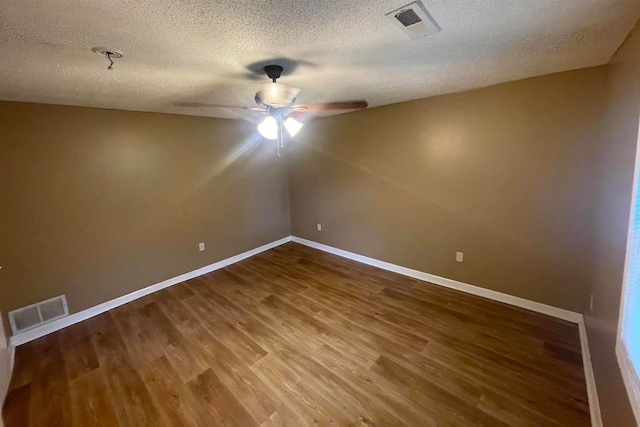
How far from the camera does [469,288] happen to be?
3.01 m

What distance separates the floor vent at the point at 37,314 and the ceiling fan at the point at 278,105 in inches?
99.5

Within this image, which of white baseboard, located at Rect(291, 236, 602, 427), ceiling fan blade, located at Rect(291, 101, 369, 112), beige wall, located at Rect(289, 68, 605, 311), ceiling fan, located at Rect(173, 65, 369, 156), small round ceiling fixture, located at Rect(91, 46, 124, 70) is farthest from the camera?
beige wall, located at Rect(289, 68, 605, 311)

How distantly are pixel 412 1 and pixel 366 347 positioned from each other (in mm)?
2423

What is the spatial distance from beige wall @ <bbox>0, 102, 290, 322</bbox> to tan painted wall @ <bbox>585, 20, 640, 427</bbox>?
13.1ft

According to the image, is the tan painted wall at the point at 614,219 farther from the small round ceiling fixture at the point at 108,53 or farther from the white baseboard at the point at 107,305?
the white baseboard at the point at 107,305

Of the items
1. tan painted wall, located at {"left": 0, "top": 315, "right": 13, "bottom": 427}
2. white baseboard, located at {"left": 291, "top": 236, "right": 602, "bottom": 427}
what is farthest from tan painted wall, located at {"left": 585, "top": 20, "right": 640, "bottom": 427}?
tan painted wall, located at {"left": 0, "top": 315, "right": 13, "bottom": 427}

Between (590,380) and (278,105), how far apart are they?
2.99m

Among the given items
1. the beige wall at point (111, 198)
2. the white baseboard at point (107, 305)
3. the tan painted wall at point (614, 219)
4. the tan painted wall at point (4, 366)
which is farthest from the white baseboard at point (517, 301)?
the tan painted wall at point (4, 366)

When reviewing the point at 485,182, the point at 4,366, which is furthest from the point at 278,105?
the point at 4,366

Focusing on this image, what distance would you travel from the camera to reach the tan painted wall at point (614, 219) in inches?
50.9

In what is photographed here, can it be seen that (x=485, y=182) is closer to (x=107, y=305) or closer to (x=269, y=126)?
(x=269, y=126)

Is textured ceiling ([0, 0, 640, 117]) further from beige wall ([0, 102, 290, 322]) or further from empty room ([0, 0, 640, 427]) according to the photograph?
beige wall ([0, 102, 290, 322])

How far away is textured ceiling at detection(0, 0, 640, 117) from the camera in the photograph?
113cm

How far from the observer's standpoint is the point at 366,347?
2.26 m
